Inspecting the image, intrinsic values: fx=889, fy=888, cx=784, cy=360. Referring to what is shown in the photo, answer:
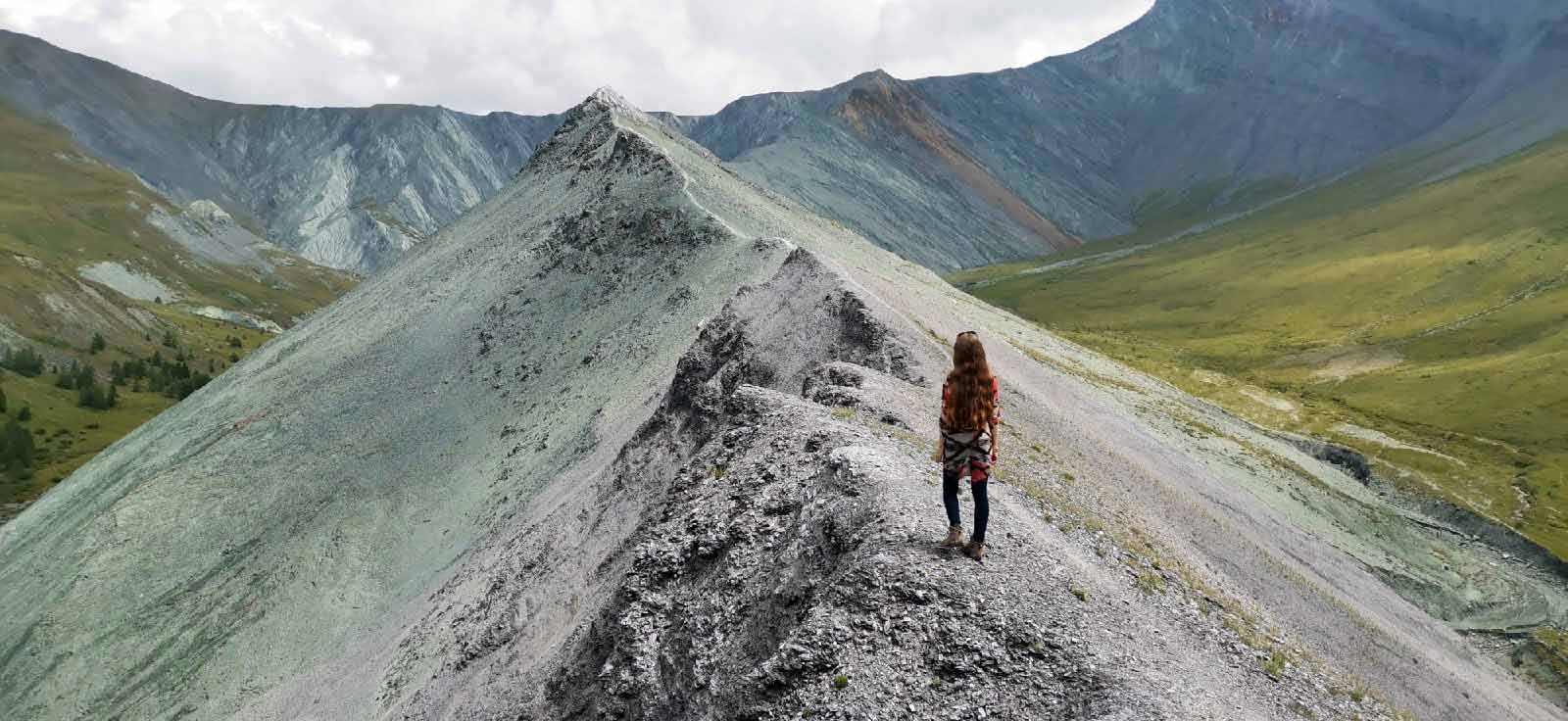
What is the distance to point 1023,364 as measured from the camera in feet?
147

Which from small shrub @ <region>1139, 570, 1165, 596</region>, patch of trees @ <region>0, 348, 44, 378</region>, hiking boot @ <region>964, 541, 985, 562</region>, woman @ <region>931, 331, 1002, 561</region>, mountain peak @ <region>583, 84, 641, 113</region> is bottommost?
patch of trees @ <region>0, 348, 44, 378</region>

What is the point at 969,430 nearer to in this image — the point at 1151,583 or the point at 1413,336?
the point at 1151,583

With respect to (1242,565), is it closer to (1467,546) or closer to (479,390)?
(1467,546)

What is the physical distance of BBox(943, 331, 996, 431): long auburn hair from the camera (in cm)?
1427

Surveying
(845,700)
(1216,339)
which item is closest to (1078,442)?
(845,700)

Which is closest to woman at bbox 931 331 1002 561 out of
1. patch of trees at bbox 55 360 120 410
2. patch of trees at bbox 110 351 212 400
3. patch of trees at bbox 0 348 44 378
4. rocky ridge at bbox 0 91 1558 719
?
rocky ridge at bbox 0 91 1558 719

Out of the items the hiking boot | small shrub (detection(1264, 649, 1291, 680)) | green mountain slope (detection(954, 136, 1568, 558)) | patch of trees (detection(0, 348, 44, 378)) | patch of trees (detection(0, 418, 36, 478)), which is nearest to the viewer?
the hiking boot

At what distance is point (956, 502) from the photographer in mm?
14438

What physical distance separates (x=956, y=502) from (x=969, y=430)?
3.98ft

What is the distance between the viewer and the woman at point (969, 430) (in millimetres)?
14234

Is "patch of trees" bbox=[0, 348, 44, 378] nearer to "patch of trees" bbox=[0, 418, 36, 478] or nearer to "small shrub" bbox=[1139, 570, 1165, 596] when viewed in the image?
"patch of trees" bbox=[0, 418, 36, 478]

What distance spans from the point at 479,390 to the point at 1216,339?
12312 cm

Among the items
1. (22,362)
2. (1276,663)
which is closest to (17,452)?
(22,362)

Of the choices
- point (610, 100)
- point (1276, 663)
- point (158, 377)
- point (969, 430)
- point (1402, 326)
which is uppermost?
point (610, 100)
